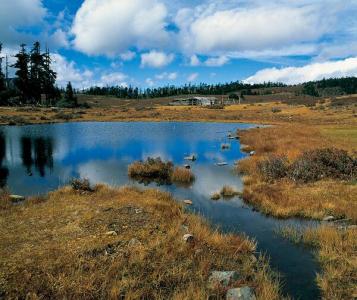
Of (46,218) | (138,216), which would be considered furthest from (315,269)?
(46,218)

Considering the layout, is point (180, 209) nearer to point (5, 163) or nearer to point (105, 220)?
point (105, 220)

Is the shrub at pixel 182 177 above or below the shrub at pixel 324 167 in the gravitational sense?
below

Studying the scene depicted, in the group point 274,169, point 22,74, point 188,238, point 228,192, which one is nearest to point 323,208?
point 228,192

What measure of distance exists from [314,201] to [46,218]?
1278 centimetres

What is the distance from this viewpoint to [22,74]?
105 metres

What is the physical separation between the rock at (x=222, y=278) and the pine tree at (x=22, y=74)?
108 meters

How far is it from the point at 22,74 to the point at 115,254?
352 ft

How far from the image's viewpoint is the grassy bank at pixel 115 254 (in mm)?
9188

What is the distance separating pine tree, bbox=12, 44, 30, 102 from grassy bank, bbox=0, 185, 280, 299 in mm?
99366

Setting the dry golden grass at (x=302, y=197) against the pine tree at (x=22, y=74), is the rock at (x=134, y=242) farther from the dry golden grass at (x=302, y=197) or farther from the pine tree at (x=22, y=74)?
the pine tree at (x=22, y=74)

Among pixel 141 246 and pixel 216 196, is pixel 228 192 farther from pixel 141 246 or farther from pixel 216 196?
pixel 141 246

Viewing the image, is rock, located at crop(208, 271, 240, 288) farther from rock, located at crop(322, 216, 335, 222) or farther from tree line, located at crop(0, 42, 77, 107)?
tree line, located at crop(0, 42, 77, 107)

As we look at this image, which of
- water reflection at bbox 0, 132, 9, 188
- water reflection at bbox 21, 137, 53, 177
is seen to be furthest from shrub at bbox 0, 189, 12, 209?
water reflection at bbox 21, 137, 53, 177

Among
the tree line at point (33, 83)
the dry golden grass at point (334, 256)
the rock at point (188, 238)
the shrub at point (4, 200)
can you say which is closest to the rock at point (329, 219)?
the dry golden grass at point (334, 256)
